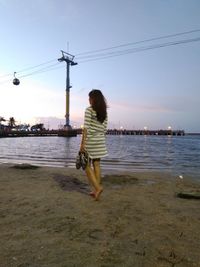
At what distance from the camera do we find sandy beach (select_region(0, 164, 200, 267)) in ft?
11.5

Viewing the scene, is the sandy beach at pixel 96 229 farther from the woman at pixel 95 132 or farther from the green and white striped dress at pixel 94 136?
the green and white striped dress at pixel 94 136

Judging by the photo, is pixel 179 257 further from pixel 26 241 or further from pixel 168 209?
pixel 168 209

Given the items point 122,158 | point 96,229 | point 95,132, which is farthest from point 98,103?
point 122,158

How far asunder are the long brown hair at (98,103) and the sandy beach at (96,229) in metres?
1.66

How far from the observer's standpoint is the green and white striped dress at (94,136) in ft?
20.6

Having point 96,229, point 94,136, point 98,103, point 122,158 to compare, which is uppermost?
point 98,103

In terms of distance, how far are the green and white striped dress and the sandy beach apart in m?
0.91

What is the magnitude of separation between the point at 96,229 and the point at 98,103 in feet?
8.24

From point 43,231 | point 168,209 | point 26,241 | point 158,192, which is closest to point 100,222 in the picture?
point 43,231

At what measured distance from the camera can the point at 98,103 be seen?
6203mm

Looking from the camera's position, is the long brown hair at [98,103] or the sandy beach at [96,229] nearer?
the sandy beach at [96,229]

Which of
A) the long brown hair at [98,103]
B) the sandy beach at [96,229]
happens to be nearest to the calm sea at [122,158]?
the sandy beach at [96,229]

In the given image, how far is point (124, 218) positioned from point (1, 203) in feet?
7.63

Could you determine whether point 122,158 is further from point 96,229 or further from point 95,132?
point 96,229
